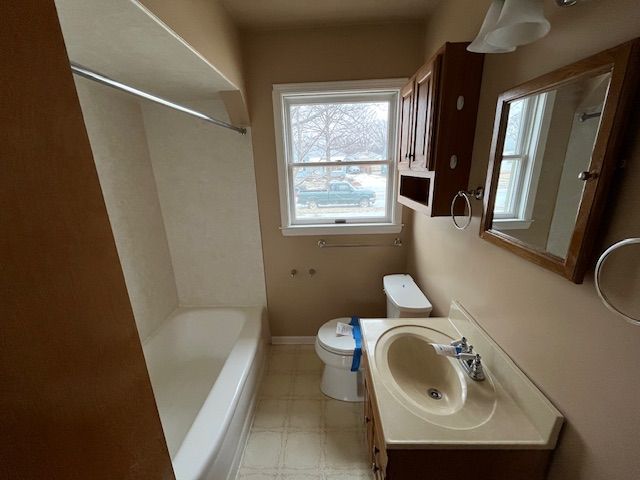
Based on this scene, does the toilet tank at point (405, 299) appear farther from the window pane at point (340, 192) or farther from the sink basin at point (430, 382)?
the window pane at point (340, 192)

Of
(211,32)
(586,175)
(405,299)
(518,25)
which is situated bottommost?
(405,299)

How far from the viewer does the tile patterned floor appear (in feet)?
4.77

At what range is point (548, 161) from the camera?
791 millimetres

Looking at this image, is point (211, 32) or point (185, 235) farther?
point (185, 235)

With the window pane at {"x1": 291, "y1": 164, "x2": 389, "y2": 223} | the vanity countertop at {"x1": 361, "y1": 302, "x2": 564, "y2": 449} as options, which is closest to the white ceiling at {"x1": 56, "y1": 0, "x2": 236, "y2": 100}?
the window pane at {"x1": 291, "y1": 164, "x2": 389, "y2": 223}

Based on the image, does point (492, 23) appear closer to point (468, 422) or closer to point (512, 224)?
point (512, 224)

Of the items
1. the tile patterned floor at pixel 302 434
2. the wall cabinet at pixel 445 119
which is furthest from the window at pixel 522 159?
the tile patterned floor at pixel 302 434

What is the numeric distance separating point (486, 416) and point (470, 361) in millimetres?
214

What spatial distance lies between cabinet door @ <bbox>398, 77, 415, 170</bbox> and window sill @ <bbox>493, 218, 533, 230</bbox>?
1.95 feet

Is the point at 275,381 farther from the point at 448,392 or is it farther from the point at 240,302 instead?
the point at 448,392

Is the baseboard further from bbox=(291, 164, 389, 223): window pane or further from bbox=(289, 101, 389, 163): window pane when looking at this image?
bbox=(289, 101, 389, 163): window pane

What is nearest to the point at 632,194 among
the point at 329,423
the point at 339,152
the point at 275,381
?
the point at 339,152

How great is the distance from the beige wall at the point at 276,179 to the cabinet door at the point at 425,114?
71cm

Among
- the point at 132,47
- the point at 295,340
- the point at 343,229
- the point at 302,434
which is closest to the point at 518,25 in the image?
the point at 132,47
